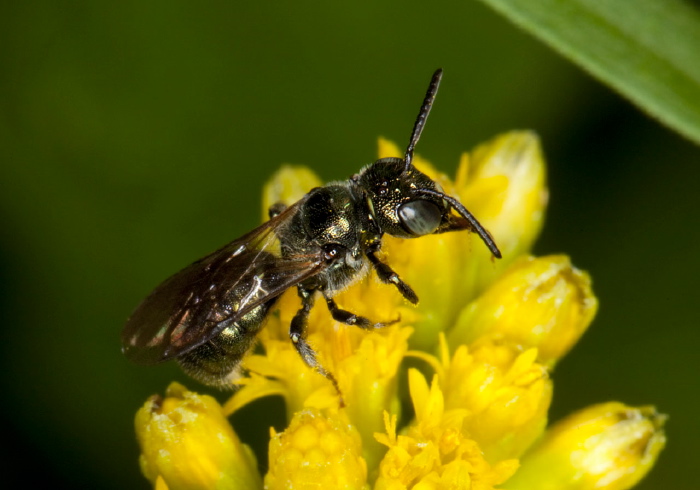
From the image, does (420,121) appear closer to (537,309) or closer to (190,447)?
(537,309)

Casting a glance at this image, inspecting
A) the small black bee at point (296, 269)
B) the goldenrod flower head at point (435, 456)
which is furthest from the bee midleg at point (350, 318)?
the goldenrod flower head at point (435, 456)

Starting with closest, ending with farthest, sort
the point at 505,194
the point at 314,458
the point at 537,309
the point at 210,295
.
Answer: the point at 314,458 < the point at 210,295 < the point at 537,309 < the point at 505,194

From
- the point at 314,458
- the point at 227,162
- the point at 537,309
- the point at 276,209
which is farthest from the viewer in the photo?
the point at 227,162

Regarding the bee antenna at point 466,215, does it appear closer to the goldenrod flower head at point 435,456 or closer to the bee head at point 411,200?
the bee head at point 411,200

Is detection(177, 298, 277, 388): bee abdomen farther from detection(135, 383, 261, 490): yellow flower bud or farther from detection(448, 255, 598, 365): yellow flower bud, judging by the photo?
detection(448, 255, 598, 365): yellow flower bud

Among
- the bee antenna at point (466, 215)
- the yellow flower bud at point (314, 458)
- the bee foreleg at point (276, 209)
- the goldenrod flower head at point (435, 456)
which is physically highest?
the bee foreleg at point (276, 209)

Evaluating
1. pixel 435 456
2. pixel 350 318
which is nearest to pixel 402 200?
pixel 350 318
